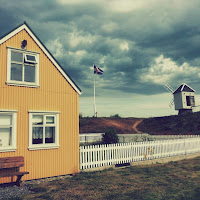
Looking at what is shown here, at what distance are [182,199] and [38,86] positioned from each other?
8.43m

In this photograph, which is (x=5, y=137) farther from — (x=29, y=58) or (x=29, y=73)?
(x=29, y=58)

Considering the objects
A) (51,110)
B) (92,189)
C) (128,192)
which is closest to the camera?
(128,192)

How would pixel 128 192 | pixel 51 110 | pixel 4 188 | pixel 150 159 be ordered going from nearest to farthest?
pixel 128 192 < pixel 4 188 < pixel 51 110 < pixel 150 159

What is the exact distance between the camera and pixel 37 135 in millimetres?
10977

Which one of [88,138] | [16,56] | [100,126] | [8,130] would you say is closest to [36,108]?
[8,130]

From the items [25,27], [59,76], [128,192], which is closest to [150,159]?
[128,192]

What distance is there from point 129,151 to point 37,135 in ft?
21.4

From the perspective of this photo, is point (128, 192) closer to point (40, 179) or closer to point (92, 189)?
point (92, 189)

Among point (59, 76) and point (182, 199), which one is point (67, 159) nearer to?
point (59, 76)

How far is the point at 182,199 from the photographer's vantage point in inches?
285

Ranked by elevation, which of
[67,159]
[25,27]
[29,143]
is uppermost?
[25,27]

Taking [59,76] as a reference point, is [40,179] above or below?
below

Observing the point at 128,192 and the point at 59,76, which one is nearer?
the point at 128,192

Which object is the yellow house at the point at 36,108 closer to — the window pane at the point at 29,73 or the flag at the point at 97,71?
the window pane at the point at 29,73
